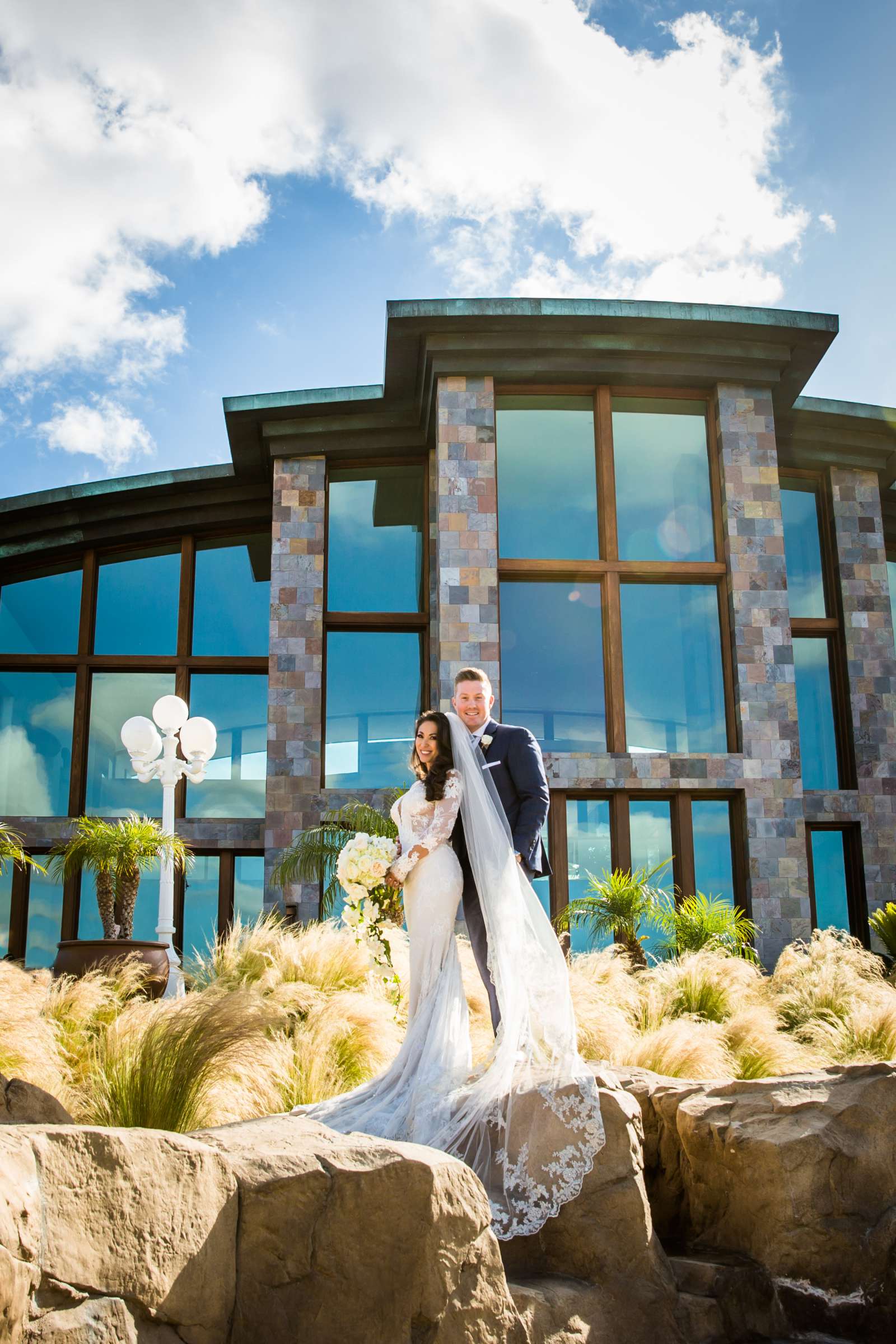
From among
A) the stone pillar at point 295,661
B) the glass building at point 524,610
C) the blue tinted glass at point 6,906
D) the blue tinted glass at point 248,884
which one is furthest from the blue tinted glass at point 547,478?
the blue tinted glass at point 6,906

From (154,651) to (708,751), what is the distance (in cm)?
868

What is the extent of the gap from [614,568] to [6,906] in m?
10.2

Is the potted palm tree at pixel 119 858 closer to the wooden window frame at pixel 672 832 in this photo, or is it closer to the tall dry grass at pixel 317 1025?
the tall dry grass at pixel 317 1025

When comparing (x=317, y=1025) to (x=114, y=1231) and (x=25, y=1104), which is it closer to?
(x=25, y=1104)

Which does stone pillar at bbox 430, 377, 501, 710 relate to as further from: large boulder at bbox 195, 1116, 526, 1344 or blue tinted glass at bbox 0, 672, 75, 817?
large boulder at bbox 195, 1116, 526, 1344

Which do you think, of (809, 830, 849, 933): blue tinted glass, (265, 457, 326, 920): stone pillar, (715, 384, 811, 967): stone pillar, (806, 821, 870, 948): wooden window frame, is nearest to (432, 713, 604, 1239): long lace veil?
(715, 384, 811, 967): stone pillar

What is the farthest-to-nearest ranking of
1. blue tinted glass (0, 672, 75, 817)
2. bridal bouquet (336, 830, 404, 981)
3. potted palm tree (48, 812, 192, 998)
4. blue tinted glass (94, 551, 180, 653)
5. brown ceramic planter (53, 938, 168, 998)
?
1. blue tinted glass (94, 551, 180, 653)
2. blue tinted glass (0, 672, 75, 817)
3. potted palm tree (48, 812, 192, 998)
4. brown ceramic planter (53, 938, 168, 998)
5. bridal bouquet (336, 830, 404, 981)

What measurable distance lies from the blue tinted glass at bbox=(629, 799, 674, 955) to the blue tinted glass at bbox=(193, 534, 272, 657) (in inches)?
258

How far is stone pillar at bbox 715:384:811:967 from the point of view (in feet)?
46.6

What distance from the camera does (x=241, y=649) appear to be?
708 inches

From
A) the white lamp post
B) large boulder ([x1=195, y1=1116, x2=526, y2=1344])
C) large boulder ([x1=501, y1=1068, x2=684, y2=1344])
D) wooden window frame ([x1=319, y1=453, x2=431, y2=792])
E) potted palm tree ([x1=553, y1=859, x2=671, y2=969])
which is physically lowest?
large boulder ([x1=501, y1=1068, x2=684, y2=1344])

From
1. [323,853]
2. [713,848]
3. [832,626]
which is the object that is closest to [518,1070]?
[323,853]

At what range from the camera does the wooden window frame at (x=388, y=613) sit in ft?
54.8

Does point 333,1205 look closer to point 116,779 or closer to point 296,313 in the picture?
point 296,313
